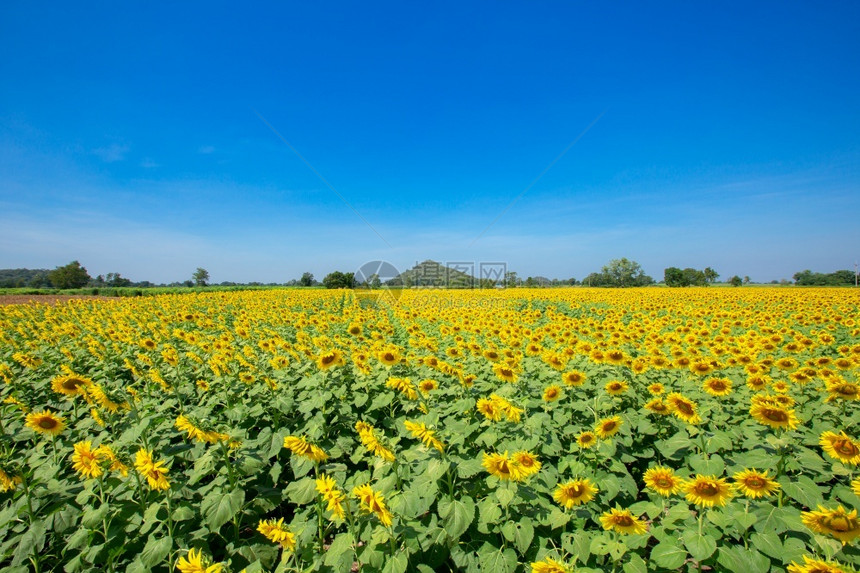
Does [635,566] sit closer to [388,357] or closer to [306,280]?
[388,357]

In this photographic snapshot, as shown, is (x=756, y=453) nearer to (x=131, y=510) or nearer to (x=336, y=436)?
(x=336, y=436)

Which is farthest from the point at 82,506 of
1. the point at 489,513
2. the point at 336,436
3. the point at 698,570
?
the point at 698,570

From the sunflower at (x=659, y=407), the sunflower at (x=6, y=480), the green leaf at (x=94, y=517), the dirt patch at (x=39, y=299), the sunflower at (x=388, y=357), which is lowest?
the green leaf at (x=94, y=517)

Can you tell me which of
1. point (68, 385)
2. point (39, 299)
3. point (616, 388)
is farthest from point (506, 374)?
point (39, 299)

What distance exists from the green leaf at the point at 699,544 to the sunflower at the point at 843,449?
111 cm

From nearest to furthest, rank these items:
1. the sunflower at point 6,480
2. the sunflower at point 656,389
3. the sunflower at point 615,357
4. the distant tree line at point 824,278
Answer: the sunflower at point 6,480 < the sunflower at point 656,389 < the sunflower at point 615,357 < the distant tree line at point 824,278

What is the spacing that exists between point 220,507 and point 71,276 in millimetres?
83382

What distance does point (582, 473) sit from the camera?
3.12 metres

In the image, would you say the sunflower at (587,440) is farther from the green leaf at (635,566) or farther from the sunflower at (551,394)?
the green leaf at (635,566)

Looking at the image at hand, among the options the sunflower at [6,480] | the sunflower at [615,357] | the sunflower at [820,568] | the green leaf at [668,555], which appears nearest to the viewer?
the sunflower at [820,568]

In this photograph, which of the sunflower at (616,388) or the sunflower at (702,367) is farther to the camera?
the sunflower at (702,367)

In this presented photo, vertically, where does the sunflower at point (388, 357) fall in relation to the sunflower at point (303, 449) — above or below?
above

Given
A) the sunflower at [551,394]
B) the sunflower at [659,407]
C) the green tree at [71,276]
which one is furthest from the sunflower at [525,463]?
the green tree at [71,276]

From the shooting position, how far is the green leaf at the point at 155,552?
2.33 m
